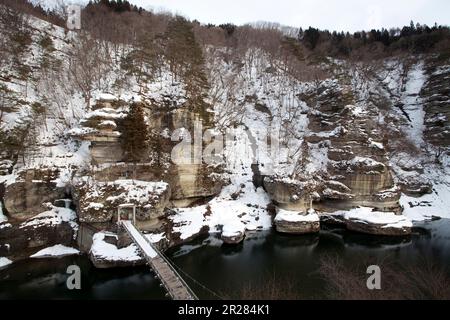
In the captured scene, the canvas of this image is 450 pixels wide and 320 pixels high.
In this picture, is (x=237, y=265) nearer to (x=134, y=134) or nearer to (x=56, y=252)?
(x=56, y=252)

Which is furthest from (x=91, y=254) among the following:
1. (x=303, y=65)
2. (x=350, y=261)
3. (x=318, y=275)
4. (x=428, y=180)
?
(x=303, y=65)

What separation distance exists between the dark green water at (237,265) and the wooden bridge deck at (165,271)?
2.04 metres

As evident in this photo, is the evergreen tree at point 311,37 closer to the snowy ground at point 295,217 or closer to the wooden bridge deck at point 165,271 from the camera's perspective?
the snowy ground at point 295,217

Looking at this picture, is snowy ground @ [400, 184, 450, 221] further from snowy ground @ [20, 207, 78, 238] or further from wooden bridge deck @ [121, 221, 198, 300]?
snowy ground @ [20, 207, 78, 238]

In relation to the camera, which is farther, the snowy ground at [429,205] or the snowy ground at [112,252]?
the snowy ground at [429,205]

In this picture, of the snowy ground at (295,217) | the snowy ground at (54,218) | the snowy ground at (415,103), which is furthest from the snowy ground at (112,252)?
the snowy ground at (415,103)

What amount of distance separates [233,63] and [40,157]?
4104 centimetres

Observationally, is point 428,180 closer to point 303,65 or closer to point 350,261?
point 350,261

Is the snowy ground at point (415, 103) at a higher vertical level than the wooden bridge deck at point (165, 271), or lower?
higher

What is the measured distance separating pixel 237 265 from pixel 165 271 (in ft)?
24.9

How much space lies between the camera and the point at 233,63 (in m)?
55.3

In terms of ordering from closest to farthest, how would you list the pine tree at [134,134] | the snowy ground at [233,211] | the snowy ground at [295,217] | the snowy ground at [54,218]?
the snowy ground at [54,218]
the pine tree at [134,134]
the snowy ground at [233,211]
the snowy ground at [295,217]

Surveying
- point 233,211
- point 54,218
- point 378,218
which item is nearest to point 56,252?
point 54,218

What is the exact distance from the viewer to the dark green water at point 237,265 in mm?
16328
